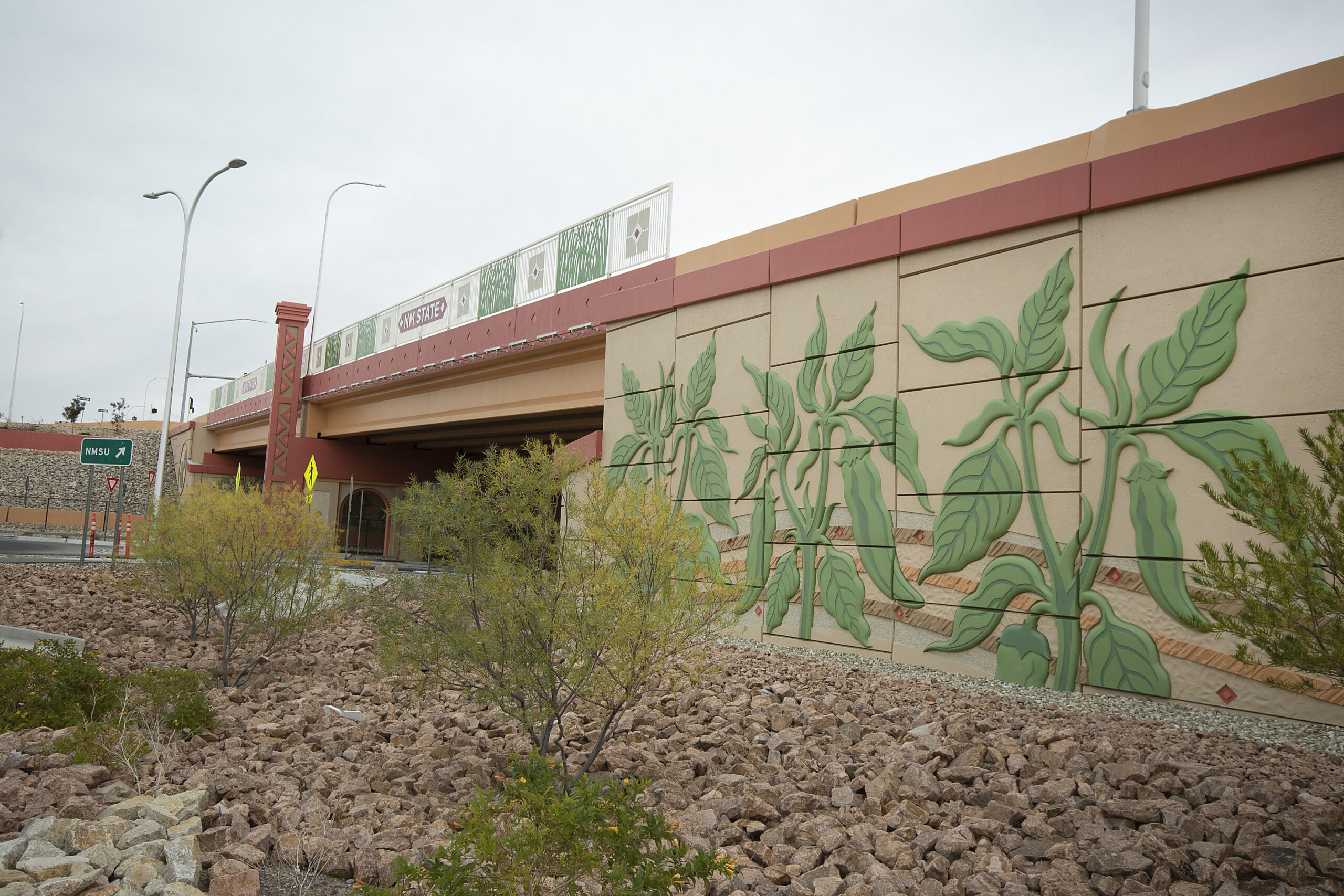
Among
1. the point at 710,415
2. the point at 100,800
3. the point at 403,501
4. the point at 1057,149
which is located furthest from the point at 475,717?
the point at 1057,149

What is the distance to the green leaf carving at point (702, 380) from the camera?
14750mm

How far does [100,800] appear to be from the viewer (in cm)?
610

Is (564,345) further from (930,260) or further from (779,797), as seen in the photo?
(779,797)

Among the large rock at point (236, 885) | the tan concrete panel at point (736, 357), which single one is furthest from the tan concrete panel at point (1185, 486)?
the large rock at point (236, 885)

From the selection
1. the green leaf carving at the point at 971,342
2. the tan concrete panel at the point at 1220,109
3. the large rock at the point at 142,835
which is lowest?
the large rock at the point at 142,835

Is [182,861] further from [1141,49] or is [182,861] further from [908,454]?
[1141,49]

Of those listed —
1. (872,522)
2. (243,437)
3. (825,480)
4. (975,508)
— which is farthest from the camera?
(243,437)

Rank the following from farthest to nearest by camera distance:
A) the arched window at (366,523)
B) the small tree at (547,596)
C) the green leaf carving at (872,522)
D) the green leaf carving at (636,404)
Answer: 1. the arched window at (366,523)
2. the green leaf carving at (636,404)
3. the green leaf carving at (872,522)
4. the small tree at (547,596)

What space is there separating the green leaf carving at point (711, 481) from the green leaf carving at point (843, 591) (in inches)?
80.0

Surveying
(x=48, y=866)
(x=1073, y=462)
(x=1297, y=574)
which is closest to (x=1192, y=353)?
(x=1073, y=462)

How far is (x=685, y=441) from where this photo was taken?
1516 cm

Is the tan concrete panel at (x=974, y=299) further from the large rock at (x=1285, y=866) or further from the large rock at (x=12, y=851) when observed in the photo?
the large rock at (x=12, y=851)

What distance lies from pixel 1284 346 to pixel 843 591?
5856 millimetres

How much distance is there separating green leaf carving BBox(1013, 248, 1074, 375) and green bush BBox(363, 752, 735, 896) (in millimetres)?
7274
